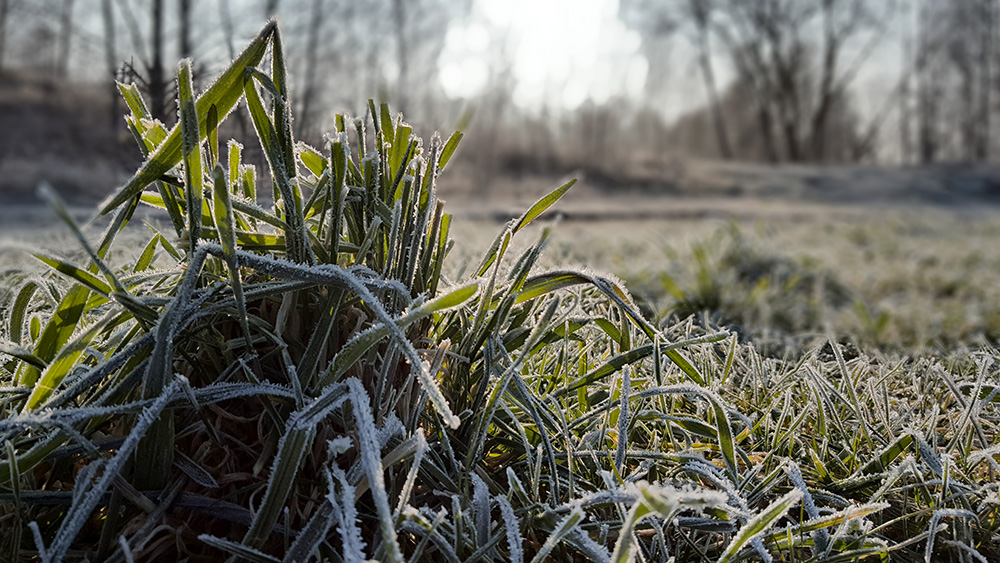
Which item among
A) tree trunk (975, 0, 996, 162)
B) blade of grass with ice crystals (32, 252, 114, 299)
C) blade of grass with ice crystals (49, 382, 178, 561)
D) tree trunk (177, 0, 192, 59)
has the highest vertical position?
tree trunk (975, 0, 996, 162)

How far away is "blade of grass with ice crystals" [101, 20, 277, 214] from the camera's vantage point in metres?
0.67

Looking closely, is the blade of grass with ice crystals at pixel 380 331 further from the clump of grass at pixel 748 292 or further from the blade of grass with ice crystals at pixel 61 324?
the clump of grass at pixel 748 292

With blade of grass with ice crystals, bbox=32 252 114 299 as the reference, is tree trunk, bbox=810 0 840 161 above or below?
above

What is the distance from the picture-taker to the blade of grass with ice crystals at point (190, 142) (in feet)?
2.07

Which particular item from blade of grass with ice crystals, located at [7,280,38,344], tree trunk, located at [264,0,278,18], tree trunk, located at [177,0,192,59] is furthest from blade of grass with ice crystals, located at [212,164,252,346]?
tree trunk, located at [264,0,278,18]

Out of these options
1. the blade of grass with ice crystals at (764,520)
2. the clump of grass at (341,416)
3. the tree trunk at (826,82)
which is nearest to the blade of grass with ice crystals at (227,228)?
the clump of grass at (341,416)

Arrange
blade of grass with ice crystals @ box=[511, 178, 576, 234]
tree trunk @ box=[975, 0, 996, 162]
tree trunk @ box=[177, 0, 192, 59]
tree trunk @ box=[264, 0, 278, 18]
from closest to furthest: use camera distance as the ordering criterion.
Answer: blade of grass with ice crystals @ box=[511, 178, 576, 234], tree trunk @ box=[177, 0, 192, 59], tree trunk @ box=[264, 0, 278, 18], tree trunk @ box=[975, 0, 996, 162]

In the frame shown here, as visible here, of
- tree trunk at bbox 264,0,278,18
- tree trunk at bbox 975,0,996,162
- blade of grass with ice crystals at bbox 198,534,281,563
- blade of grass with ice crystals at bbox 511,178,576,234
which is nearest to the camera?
blade of grass with ice crystals at bbox 198,534,281,563

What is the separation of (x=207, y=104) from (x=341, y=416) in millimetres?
316

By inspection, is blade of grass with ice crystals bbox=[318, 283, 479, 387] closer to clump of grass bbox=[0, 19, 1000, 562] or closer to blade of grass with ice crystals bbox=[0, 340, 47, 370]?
clump of grass bbox=[0, 19, 1000, 562]

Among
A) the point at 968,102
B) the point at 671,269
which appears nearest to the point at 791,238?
the point at 671,269

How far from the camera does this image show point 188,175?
645 millimetres

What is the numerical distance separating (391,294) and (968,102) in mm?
33528

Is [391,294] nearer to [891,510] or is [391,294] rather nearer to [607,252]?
[891,510]
